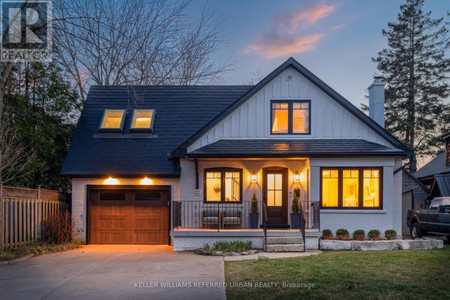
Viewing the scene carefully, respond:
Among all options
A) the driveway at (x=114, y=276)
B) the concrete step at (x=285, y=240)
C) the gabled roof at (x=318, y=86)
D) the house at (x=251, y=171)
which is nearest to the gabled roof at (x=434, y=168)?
the house at (x=251, y=171)

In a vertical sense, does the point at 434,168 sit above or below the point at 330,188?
above

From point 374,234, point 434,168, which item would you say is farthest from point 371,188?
point 434,168

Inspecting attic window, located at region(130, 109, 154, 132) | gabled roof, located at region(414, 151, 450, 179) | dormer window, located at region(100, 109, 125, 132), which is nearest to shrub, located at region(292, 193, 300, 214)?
attic window, located at region(130, 109, 154, 132)

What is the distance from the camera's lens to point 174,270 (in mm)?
10016

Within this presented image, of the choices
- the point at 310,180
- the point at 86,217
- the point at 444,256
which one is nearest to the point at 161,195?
the point at 86,217

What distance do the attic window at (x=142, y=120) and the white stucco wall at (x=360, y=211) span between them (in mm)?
6644

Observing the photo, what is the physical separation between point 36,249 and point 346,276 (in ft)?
29.2

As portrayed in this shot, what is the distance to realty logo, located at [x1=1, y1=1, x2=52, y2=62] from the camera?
12383mm

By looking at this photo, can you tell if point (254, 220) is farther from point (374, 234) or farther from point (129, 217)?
point (129, 217)

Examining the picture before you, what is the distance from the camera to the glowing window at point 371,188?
48.5 feet

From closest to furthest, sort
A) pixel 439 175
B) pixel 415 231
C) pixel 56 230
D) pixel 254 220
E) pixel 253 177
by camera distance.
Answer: pixel 56 230, pixel 254 220, pixel 253 177, pixel 415 231, pixel 439 175

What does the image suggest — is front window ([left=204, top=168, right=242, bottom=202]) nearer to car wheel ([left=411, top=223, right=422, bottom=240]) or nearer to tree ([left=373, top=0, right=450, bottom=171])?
car wheel ([left=411, top=223, right=422, bottom=240])

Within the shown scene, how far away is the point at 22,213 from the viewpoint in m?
13.5

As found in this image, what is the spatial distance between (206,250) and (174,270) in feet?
9.74
